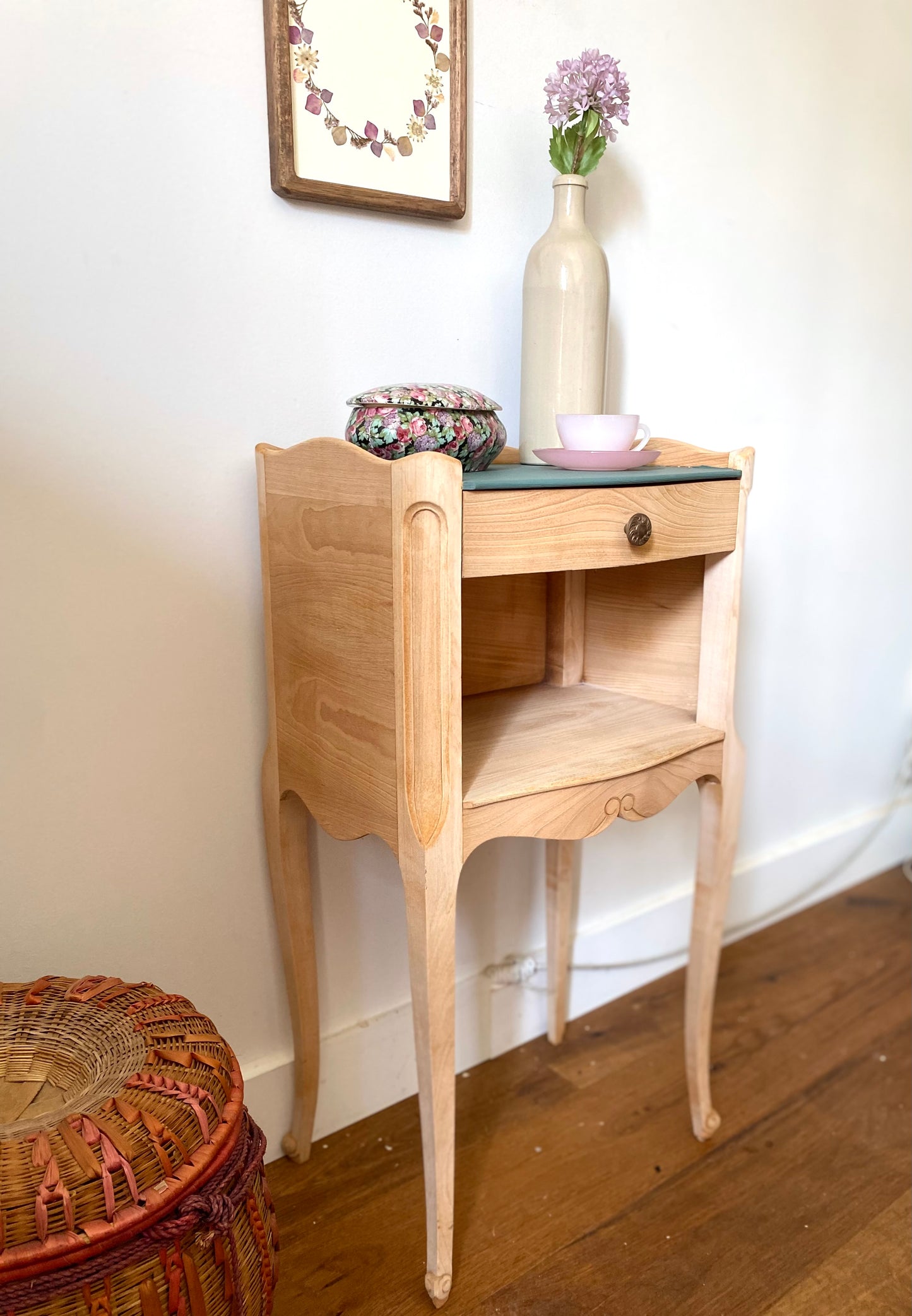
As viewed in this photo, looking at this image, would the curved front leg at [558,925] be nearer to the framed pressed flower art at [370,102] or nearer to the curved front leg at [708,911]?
the curved front leg at [708,911]

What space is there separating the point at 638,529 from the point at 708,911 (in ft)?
1.89

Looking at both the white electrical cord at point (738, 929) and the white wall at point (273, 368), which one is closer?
the white wall at point (273, 368)

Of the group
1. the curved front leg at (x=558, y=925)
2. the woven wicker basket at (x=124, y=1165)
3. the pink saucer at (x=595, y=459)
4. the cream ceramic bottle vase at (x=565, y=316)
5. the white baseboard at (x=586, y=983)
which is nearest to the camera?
the woven wicker basket at (x=124, y=1165)

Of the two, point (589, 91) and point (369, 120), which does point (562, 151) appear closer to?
point (589, 91)

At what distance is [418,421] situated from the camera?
3.18ft

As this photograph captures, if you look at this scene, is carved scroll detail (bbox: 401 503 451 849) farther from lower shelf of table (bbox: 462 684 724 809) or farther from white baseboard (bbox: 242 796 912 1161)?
white baseboard (bbox: 242 796 912 1161)

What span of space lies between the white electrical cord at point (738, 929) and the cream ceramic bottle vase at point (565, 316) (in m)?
0.77

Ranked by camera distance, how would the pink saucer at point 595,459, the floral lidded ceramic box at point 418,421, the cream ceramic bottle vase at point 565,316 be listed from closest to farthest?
1. the floral lidded ceramic box at point 418,421
2. the pink saucer at point 595,459
3. the cream ceramic bottle vase at point 565,316

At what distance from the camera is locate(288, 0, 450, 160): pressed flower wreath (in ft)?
3.48

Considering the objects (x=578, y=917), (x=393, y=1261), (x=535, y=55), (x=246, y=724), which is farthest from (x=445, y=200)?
(x=393, y=1261)

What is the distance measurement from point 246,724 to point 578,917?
717 mm

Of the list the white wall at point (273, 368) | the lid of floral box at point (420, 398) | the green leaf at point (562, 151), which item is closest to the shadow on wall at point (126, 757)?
the white wall at point (273, 368)

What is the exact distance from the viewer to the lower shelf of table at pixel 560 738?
1.01 meters

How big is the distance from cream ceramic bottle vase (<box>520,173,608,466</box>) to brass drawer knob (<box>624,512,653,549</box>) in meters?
0.24
